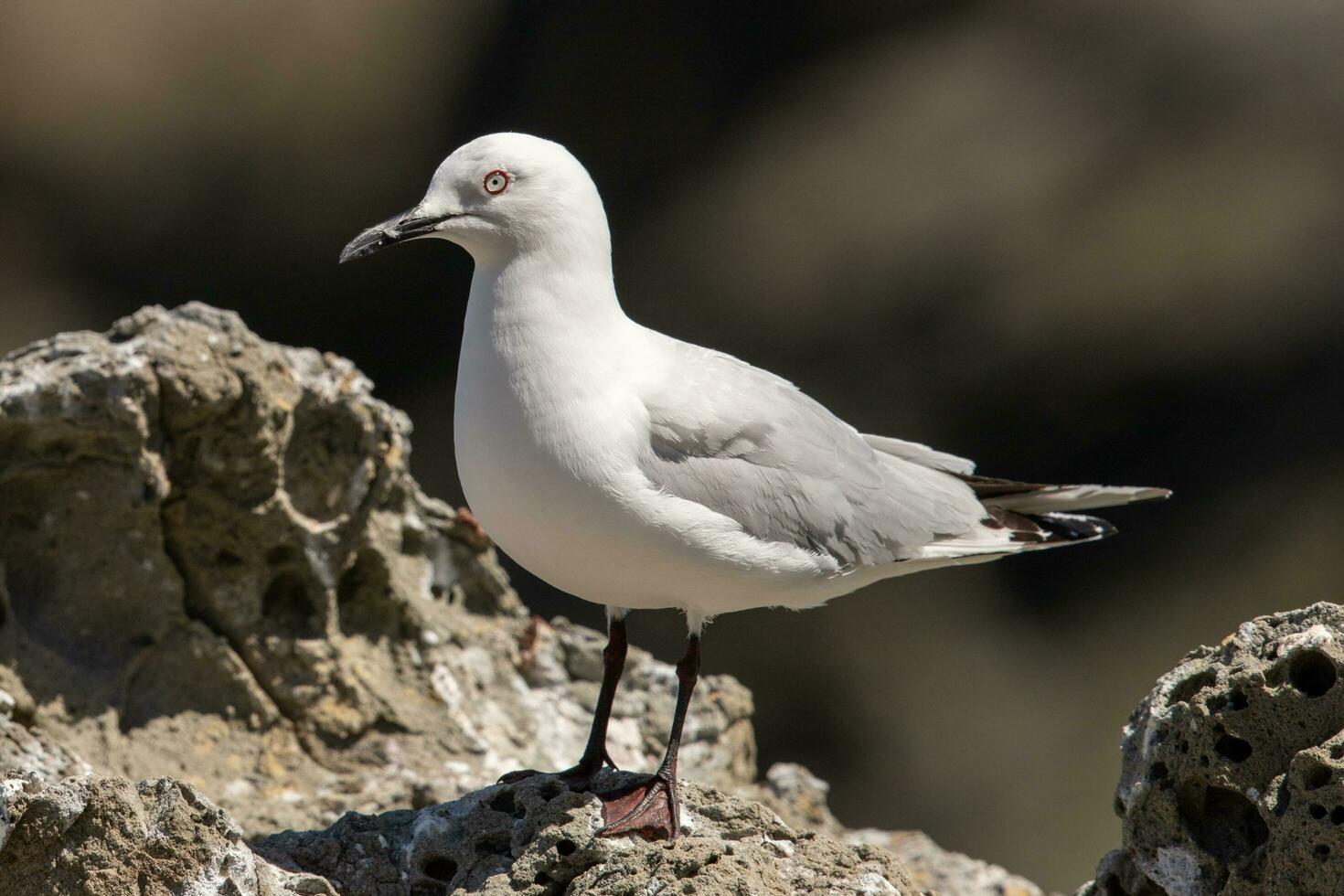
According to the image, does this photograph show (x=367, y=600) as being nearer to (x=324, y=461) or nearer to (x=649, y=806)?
(x=324, y=461)

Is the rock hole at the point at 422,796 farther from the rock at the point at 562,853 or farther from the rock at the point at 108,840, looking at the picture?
the rock at the point at 108,840

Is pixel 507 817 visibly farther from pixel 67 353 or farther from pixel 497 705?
pixel 67 353

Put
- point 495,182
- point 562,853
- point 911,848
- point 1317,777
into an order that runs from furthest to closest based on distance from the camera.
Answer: point 911,848 < point 495,182 < point 562,853 < point 1317,777

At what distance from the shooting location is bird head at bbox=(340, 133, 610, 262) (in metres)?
3.44

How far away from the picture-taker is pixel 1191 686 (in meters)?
3.00

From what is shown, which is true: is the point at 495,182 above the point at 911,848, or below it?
above

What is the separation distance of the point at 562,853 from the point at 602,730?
0.57 metres

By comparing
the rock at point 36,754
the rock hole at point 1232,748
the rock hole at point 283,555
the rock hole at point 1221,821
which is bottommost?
the rock at point 36,754

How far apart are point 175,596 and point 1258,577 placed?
5.96 m

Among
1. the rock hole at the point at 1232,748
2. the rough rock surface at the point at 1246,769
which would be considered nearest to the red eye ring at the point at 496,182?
the rough rock surface at the point at 1246,769

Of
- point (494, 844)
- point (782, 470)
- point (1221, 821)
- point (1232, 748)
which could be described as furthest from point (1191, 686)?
point (494, 844)


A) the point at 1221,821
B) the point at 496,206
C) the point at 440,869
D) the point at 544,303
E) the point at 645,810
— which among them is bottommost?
the point at 440,869

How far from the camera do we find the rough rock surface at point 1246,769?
9.02 ft

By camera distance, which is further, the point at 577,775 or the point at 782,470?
the point at 782,470
